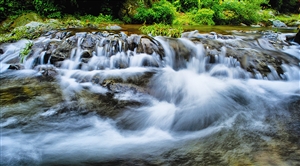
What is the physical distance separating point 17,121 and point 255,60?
581 cm

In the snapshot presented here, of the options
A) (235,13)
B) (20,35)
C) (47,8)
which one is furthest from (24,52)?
(235,13)

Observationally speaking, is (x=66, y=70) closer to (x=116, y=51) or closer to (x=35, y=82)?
(x=35, y=82)

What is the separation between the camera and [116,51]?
5.80 metres

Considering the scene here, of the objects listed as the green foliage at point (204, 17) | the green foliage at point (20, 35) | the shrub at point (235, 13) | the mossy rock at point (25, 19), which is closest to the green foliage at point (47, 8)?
the mossy rock at point (25, 19)

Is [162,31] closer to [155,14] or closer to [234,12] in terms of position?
[155,14]

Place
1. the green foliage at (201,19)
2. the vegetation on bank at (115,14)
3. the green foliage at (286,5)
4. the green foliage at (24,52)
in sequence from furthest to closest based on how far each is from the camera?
1. the green foliage at (286,5)
2. the green foliage at (201,19)
3. the vegetation on bank at (115,14)
4. the green foliage at (24,52)

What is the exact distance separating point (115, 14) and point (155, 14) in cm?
232

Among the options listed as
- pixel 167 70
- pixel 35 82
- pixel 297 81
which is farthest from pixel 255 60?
pixel 35 82

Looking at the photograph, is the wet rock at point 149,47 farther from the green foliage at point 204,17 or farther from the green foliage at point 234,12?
the green foliage at point 234,12

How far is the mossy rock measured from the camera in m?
8.65

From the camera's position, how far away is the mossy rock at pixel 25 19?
28.4 feet

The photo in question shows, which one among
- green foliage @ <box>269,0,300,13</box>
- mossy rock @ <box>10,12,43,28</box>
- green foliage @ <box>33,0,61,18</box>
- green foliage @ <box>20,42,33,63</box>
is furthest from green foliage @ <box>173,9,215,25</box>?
green foliage @ <box>269,0,300,13</box>

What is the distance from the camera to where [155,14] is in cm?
992

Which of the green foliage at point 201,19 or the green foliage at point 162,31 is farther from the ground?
the green foliage at point 201,19
